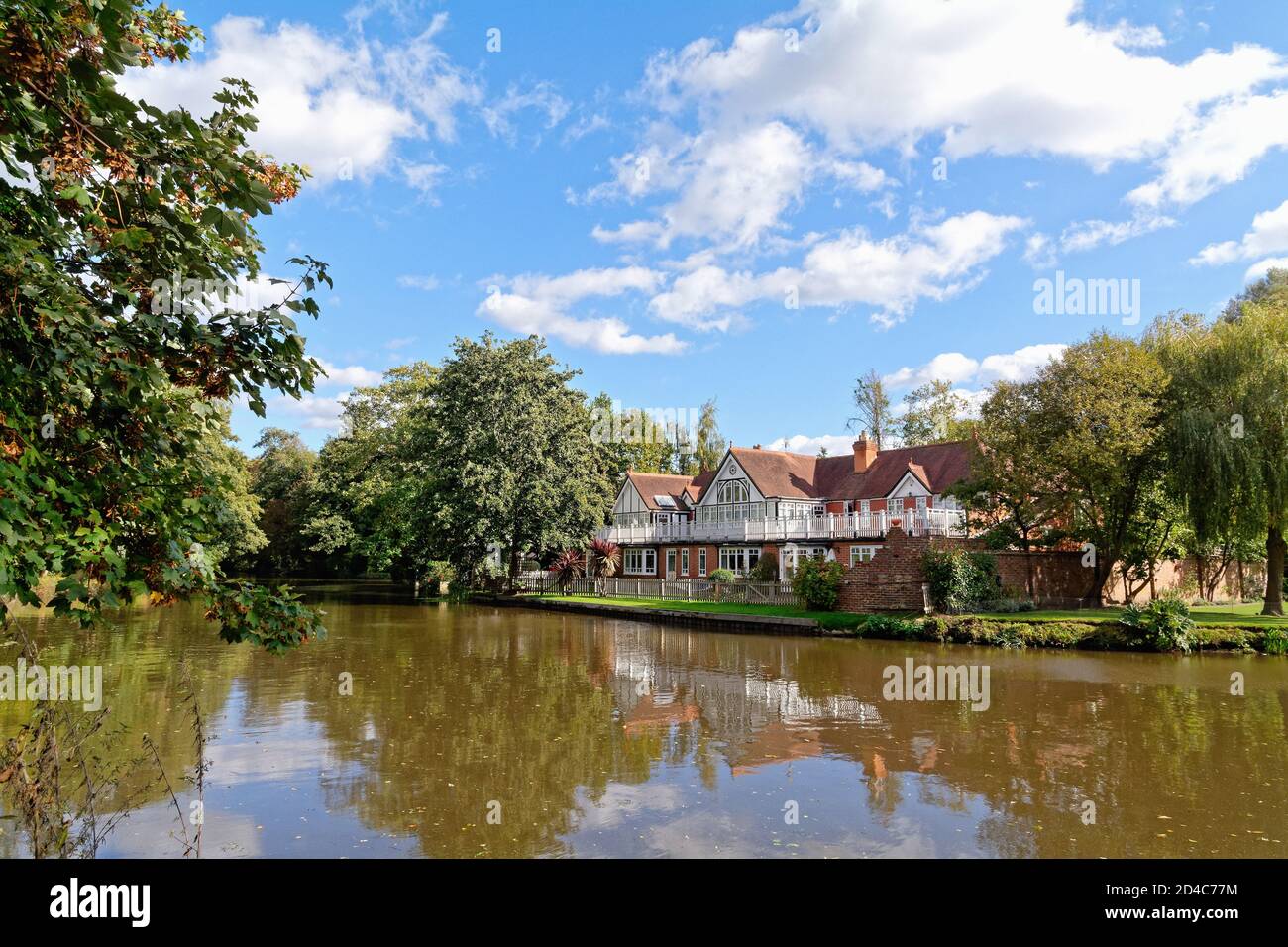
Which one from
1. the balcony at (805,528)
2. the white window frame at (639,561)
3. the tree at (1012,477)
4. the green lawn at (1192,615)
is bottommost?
the green lawn at (1192,615)

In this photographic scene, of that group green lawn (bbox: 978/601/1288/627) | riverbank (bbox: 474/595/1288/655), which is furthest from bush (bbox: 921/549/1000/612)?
riverbank (bbox: 474/595/1288/655)

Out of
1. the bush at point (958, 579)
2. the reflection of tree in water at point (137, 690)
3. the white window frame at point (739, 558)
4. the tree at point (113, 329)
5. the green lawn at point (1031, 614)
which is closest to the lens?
the tree at point (113, 329)

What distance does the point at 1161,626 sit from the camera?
821 inches

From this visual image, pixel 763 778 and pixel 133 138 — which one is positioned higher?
pixel 133 138

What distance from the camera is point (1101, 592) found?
30.3 metres

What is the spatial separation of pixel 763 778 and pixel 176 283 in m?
7.69

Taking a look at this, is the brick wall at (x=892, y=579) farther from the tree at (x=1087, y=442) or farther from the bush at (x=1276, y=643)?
the bush at (x=1276, y=643)

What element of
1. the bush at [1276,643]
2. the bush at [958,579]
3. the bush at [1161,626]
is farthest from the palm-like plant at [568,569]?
the bush at [1276,643]

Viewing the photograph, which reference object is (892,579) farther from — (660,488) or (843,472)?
(660,488)

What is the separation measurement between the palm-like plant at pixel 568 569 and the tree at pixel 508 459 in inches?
30.3

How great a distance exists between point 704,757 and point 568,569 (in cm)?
3193

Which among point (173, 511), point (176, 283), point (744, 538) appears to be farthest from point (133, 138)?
point (744, 538)

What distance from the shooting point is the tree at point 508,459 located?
39.6m
